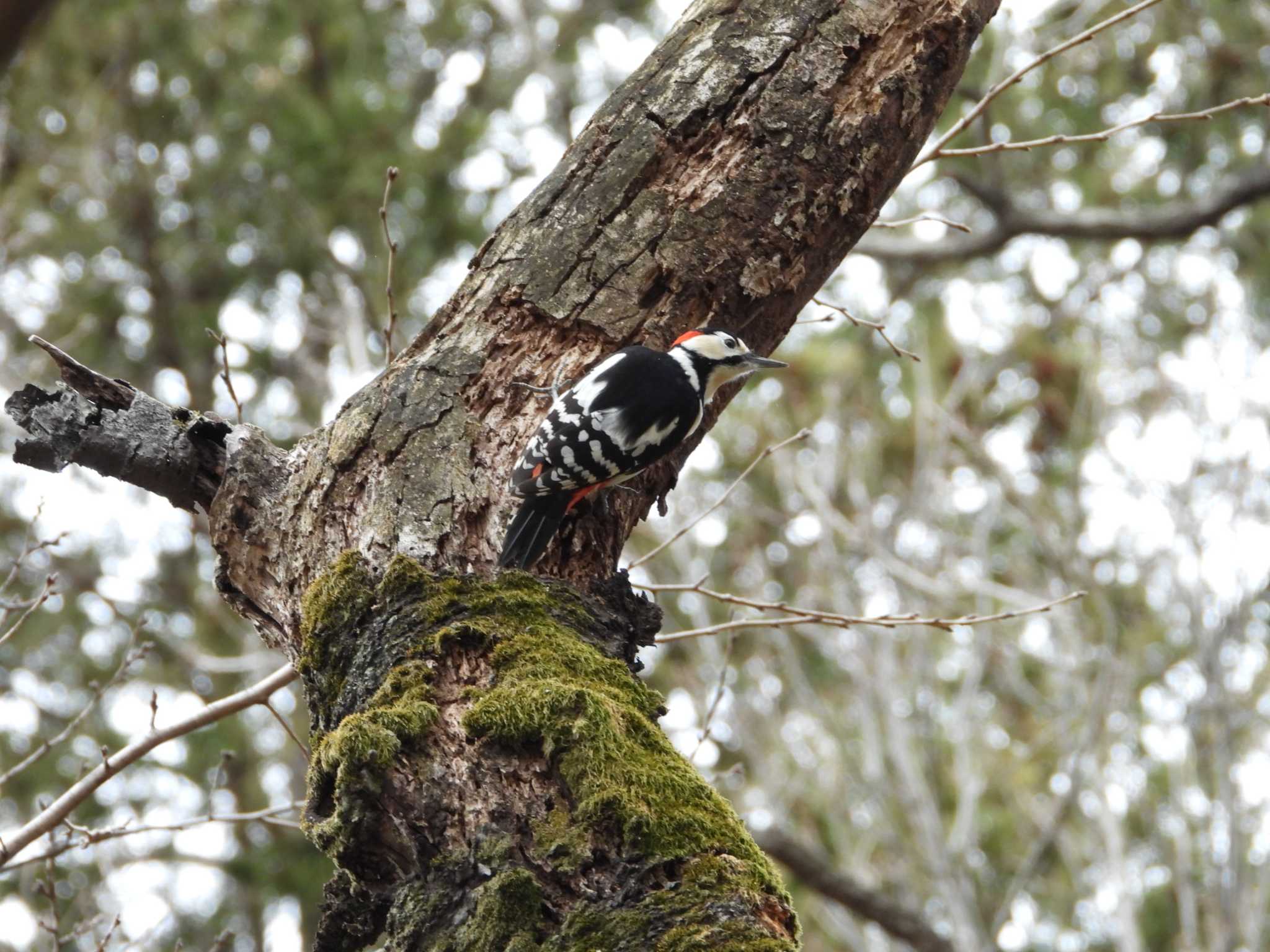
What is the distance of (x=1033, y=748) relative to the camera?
8.40 meters

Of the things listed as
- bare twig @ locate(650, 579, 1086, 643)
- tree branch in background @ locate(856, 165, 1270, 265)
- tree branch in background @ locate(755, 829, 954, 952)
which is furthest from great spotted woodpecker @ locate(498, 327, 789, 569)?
tree branch in background @ locate(856, 165, 1270, 265)

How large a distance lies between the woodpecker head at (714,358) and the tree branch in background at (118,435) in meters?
1.05

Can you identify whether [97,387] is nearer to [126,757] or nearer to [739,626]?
[126,757]

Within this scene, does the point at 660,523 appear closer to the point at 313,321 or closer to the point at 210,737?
the point at 313,321

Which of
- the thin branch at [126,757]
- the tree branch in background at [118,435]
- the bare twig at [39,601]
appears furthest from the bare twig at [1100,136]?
the bare twig at [39,601]

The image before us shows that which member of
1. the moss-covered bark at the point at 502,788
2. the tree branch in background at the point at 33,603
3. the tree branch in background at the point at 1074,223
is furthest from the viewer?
the tree branch in background at the point at 1074,223

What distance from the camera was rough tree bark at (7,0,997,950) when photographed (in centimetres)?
177

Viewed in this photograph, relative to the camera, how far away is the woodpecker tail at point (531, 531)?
7.55ft

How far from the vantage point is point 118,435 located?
2355 mm

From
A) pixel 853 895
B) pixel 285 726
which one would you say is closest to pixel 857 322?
pixel 285 726

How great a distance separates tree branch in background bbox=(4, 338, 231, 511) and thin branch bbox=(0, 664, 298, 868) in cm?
43

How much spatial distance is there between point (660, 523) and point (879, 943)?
301 centimetres

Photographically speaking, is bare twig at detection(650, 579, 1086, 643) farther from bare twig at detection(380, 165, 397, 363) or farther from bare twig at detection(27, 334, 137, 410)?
bare twig at detection(27, 334, 137, 410)

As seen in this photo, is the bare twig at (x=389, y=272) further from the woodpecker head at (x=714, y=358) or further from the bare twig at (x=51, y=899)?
the bare twig at (x=51, y=899)
